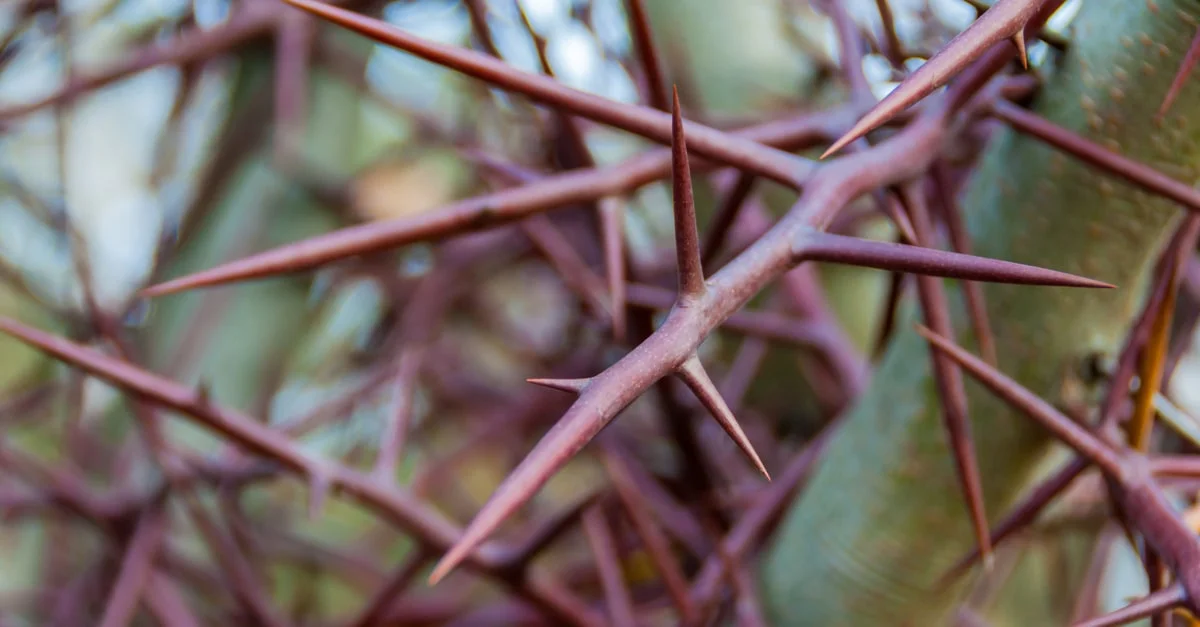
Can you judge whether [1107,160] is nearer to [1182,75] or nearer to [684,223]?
[1182,75]

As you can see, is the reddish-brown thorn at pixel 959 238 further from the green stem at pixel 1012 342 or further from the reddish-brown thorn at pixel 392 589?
the reddish-brown thorn at pixel 392 589

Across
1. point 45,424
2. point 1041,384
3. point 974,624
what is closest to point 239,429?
point 1041,384

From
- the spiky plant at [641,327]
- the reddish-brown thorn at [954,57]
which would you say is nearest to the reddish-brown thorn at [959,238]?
the spiky plant at [641,327]

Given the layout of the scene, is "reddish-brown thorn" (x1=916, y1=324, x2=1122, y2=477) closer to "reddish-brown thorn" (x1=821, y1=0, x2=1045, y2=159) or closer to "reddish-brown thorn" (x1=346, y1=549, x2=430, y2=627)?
"reddish-brown thorn" (x1=821, y1=0, x2=1045, y2=159)

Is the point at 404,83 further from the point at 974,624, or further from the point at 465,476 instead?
the point at 974,624

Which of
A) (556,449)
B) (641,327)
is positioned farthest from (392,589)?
(556,449)

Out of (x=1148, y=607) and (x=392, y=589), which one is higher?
(x=1148, y=607)
